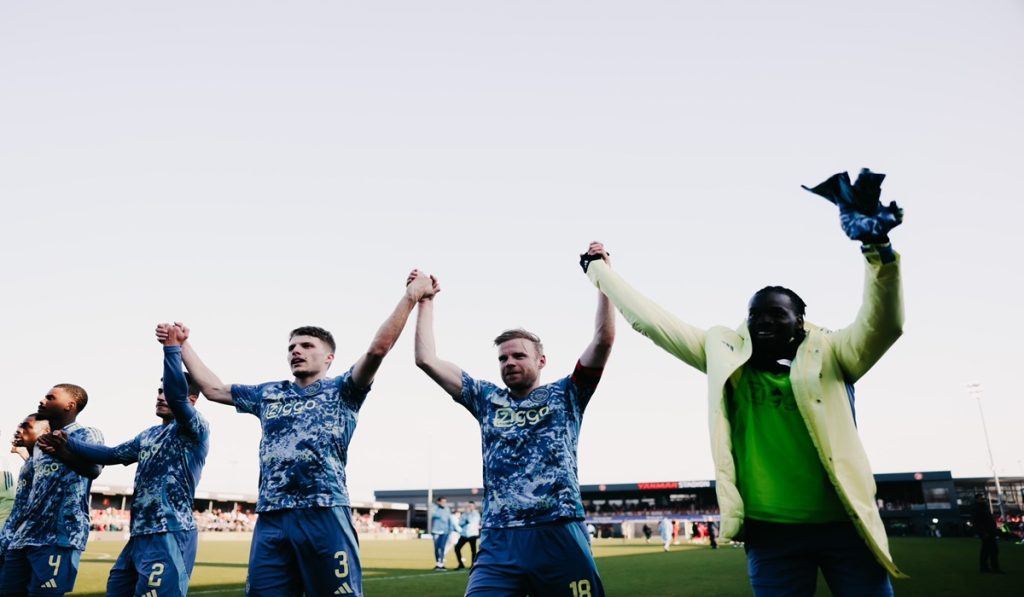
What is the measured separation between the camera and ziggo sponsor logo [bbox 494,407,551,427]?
4.66 meters

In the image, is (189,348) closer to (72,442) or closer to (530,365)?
(72,442)

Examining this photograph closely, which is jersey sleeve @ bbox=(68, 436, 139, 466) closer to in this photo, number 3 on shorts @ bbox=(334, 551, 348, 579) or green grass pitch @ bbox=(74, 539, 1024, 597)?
number 3 on shorts @ bbox=(334, 551, 348, 579)

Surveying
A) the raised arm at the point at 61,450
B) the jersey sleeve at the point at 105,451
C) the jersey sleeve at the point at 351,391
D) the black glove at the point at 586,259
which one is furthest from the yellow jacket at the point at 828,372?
the raised arm at the point at 61,450

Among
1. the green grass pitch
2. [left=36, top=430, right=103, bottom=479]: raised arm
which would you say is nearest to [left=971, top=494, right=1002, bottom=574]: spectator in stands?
the green grass pitch

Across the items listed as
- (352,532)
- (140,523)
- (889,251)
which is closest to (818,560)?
(889,251)

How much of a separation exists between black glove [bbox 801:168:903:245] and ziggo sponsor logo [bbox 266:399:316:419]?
3.67 m

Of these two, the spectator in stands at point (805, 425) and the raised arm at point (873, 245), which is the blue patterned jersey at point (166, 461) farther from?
the raised arm at point (873, 245)

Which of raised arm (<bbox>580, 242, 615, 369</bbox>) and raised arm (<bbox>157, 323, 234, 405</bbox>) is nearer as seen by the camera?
raised arm (<bbox>580, 242, 615, 369</bbox>)

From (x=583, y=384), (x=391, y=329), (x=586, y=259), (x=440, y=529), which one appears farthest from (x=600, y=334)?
(x=440, y=529)

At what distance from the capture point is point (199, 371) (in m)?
5.70

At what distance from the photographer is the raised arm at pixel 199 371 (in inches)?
219

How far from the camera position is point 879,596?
329 cm

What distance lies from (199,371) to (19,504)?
2863 millimetres

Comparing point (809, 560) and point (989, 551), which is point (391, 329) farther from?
point (989, 551)
